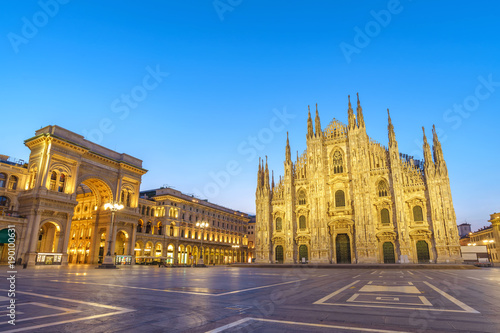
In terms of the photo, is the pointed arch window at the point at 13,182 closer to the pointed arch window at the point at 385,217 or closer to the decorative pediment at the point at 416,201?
the pointed arch window at the point at 385,217

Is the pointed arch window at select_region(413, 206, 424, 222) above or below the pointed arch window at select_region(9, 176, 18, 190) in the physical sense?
below

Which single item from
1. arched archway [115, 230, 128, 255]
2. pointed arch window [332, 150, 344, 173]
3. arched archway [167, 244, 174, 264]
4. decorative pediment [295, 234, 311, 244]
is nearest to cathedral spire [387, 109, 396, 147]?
pointed arch window [332, 150, 344, 173]

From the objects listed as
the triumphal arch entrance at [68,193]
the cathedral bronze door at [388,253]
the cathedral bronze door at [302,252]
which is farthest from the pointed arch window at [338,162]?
the triumphal arch entrance at [68,193]

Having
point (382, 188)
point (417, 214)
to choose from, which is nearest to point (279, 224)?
point (382, 188)

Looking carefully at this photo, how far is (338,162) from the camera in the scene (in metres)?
51.5

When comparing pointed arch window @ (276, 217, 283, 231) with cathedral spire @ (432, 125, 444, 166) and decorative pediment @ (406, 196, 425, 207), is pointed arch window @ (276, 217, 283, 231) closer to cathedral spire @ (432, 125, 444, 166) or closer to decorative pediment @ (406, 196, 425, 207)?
decorative pediment @ (406, 196, 425, 207)

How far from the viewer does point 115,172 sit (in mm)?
52438

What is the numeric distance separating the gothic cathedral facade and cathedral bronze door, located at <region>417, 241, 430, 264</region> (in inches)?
4.9

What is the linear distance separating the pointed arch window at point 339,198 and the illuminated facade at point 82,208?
30.2 metres

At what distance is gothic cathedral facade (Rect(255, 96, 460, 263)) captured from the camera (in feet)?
140

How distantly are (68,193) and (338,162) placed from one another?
42.3 m

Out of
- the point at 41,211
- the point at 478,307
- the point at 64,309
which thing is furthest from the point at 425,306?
the point at 41,211

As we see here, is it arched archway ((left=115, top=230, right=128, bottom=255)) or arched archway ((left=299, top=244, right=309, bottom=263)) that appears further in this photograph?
arched archway ((left=115, top=230, right=128, bottom=255))

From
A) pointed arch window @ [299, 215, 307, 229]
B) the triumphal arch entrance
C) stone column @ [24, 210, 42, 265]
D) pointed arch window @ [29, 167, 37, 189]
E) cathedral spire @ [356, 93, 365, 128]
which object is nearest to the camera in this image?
stone column @ [24, 210, 42, 265]
